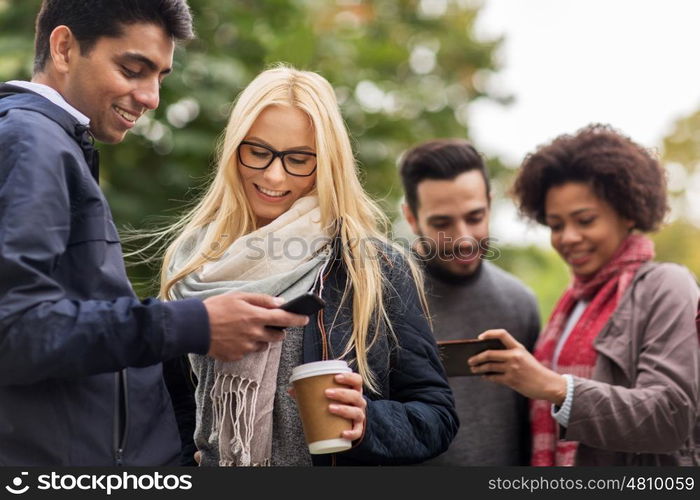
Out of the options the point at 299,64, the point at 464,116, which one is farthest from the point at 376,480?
the point at 464,116

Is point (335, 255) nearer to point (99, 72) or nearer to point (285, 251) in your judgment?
point (285, 251)

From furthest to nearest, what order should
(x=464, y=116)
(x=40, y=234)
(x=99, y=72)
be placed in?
(x=464, y=116) → (x=99, y=72) → (x=40, y=234)

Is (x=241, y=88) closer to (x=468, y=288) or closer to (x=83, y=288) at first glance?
(x=468, y=288)

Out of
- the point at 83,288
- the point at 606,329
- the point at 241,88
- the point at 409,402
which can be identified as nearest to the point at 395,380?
the point at 409,402

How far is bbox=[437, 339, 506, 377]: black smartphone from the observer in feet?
9.83

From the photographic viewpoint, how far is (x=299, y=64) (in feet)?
19.7

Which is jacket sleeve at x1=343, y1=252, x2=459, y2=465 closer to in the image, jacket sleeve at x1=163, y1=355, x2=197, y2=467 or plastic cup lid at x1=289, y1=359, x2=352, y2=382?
plastic cup lid at x1=289, y1=359, x2=352, y2=382

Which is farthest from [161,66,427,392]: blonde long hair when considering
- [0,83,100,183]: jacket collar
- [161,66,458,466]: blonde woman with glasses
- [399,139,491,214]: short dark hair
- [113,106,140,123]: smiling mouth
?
[399,139,491,214]: short dark hair

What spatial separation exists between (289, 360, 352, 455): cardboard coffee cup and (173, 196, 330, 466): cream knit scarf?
0.60 feet

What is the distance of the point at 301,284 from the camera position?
2465 mm

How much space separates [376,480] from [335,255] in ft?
2.23

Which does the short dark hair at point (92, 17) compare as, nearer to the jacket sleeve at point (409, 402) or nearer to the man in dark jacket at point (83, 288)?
the man in dark jacket at point (83, 288)

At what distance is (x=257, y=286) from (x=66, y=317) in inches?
26.3

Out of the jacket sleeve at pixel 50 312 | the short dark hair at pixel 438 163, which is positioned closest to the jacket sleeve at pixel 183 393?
the jacket sleeve at pixel 50 312
